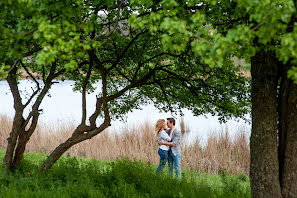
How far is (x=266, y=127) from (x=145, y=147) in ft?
25.7

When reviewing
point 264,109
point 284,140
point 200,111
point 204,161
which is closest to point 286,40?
point 264,109

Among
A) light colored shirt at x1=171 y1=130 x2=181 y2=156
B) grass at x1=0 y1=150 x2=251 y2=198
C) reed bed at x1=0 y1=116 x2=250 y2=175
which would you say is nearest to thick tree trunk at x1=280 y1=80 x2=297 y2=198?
grass at x1=0 y1=150 x2=251 y2=198

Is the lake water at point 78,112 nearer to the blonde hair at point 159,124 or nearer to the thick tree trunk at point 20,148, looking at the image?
the thick tree trunk at point 20,148

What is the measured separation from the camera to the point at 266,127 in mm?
5020

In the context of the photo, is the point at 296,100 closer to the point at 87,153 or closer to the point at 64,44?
the point at 64,44

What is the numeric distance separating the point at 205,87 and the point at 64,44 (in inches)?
154

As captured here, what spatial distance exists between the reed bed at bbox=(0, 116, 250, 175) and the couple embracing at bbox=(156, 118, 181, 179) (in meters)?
2.72

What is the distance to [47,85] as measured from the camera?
7254 millimetres

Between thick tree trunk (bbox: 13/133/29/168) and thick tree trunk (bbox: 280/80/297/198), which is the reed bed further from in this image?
thick tree trunk (bbox: 280/80/297/198)

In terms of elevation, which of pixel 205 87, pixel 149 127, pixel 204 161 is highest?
pixel 205 87

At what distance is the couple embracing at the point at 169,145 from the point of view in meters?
8.53

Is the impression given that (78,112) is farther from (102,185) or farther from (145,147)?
(102,185)

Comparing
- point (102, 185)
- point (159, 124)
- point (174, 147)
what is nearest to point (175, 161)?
point (174, 147)

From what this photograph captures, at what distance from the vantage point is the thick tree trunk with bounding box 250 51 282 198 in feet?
16.5
